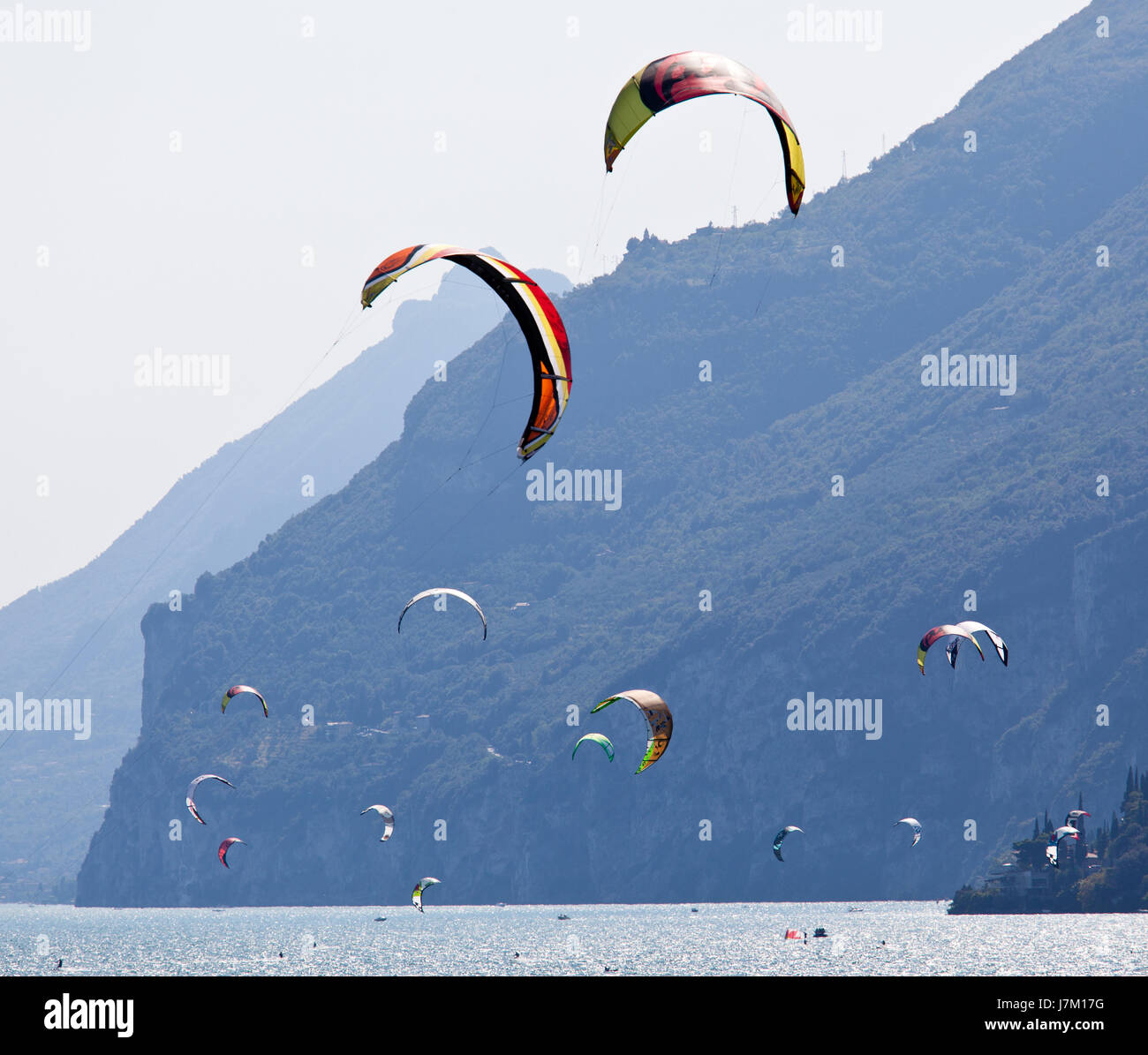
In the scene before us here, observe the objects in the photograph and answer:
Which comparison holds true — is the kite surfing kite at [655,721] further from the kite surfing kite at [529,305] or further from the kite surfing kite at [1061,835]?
the kite surfing kite at [1061,835]

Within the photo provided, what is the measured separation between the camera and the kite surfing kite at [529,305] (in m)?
25.9

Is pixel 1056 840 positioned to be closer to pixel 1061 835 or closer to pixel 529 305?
pixel 1061 835

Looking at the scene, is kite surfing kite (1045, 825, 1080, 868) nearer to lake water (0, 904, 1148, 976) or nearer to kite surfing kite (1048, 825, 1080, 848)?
kite surfing kite (1048, 825, 1080, 848)

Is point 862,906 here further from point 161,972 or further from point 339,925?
point 161,972

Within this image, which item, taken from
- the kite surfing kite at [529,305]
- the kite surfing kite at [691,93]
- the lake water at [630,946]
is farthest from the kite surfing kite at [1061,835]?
the kite surfing kite at [529,305]

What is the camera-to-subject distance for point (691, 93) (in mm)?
26859

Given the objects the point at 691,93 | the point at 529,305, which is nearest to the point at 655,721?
the point at 529,305

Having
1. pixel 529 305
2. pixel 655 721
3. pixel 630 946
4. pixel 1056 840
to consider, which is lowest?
pixel 630 946

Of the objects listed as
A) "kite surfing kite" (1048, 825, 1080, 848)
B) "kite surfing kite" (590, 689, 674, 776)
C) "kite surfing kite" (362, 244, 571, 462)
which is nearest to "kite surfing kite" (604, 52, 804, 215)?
"kite surfing kite" (362, 244, 571, 462)

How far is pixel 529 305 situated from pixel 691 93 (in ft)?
14.5

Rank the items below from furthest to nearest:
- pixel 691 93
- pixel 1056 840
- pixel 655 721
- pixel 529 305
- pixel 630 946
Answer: pixel 1056 840, pixel 630 946, pixel 655 721, pixel 691 93, pixel 529 305

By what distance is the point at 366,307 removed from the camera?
84.2 ft

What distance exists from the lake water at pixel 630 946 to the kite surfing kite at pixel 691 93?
61876 mm
